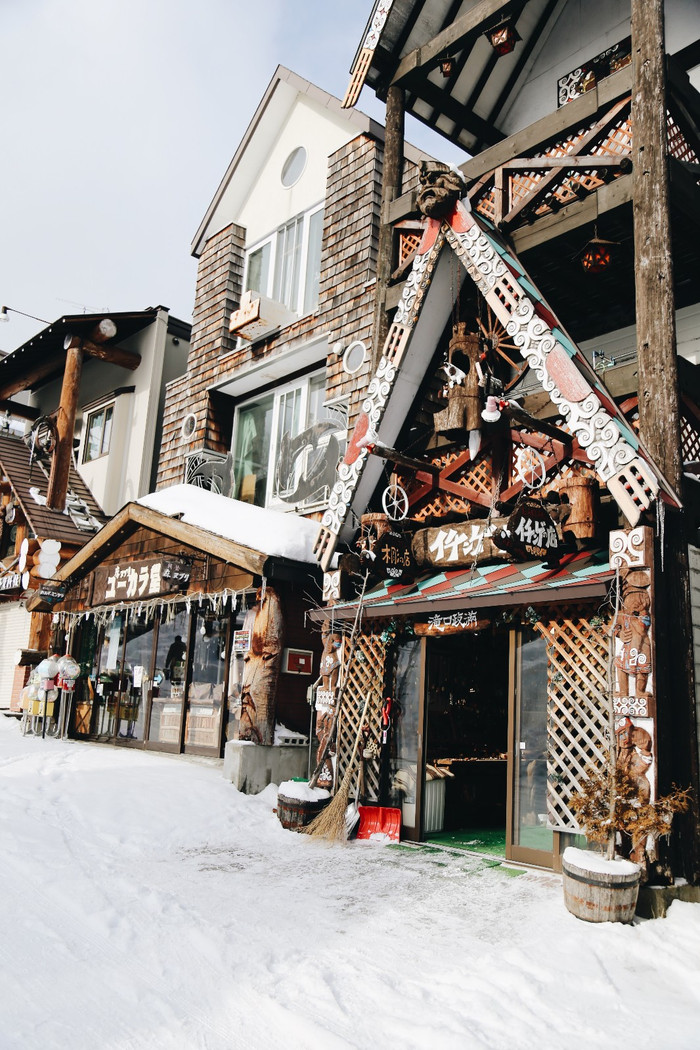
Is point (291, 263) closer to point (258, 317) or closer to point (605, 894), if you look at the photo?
point (258, 317)

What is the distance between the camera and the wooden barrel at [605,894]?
6.41 meters

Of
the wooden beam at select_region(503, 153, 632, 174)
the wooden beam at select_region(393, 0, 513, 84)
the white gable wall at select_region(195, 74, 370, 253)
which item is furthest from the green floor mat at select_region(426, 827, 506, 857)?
the white gable wall at select_region(195, 74, 370, 253)

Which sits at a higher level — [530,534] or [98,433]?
[98,433]

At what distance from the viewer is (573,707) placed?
8008 mm

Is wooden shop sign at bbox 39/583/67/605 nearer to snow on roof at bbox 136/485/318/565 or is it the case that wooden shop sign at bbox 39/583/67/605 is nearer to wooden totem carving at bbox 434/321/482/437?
snow on roof at bbox 136/485/318/565

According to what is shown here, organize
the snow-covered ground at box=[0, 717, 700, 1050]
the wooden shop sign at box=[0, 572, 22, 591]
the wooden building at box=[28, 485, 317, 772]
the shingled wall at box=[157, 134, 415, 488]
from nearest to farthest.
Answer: the snow-covered ground at box=[0, 717, 700, 1050] → the wooden building at box=[28, 485, 317, 772] → the shingled wall at box=[157, 134, 415, 488] → the wooden shop sign at box=[0, 572, 22, 591]

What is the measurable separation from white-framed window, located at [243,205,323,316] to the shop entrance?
7660 millimetres

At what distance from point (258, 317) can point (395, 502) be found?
24.6 ft

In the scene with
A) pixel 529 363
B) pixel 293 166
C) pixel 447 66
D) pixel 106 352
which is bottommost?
pixel 529 363

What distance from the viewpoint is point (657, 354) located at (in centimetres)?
807

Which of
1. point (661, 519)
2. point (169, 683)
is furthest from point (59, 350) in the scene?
point (661, 519)

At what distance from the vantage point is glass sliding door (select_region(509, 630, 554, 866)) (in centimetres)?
844

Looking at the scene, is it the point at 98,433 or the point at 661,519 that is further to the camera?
the point at 98,433

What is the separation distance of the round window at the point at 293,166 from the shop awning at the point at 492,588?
1075 centimetres
